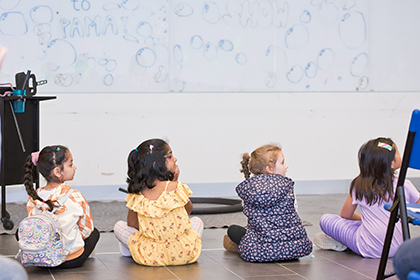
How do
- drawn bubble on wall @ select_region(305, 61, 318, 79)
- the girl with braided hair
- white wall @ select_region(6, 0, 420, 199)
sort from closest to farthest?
1. the girl with braided hair
2. white wall @ select_region(6, 0, 420, 199)
3. drawn bubble on wall @ select_region(305, 61, 318, 79)

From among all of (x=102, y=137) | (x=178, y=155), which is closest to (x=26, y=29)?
(x=102, y=137)

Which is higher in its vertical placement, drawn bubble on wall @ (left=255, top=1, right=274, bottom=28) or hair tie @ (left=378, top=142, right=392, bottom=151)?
drawn bubble on wall @ (left=255, top=1, right=274, bottom=28)

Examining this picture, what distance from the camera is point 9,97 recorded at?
10.4 feet

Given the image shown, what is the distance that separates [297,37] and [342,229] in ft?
9.07

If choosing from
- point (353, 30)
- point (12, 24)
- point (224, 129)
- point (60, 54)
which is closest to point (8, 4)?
point (12, 24)

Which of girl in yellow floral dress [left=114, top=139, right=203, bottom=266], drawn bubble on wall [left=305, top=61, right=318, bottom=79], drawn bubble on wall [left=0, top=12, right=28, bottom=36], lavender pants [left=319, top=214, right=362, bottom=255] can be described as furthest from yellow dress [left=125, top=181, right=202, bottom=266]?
drawn bubble on wall [left=305, top=61, right=318, bottom=79]

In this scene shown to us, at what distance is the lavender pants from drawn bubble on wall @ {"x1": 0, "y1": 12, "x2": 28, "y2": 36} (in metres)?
3.18

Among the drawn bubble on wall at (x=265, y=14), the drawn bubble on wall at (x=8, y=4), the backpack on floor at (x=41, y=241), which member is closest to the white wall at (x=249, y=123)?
the drawn bubble on wall at (x=265, y=14)

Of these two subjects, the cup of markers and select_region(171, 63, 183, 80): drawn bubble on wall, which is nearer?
the cup of markers

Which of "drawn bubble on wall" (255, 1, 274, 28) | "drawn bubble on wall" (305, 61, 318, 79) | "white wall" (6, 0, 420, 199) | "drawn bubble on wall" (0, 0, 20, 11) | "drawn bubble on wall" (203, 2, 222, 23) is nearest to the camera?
"drawn bubble on wall" (0, 0, 20, 11)

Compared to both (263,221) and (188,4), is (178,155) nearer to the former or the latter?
(188,4)

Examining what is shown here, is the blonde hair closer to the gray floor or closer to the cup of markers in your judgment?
the gray floor

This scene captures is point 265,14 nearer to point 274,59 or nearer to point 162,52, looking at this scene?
point 274,59

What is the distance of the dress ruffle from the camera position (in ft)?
7.81
